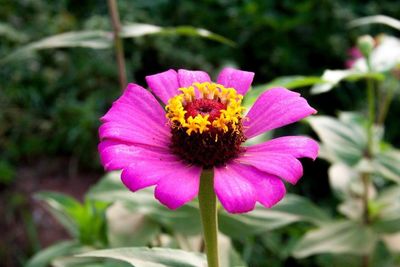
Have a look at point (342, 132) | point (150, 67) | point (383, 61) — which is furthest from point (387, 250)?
point (150, 67)

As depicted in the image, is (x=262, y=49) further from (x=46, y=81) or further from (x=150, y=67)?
(x=46, y=81)

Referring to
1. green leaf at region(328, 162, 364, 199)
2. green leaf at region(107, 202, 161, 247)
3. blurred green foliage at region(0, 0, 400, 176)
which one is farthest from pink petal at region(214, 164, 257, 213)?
blurred green foliage at region(0, 0, 400, 176)

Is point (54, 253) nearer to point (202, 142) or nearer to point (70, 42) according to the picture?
point (70, 42)

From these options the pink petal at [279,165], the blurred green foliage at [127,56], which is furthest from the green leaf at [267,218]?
the blurred green foliage at [127,56]

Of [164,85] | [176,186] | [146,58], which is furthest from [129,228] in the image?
[146,58]

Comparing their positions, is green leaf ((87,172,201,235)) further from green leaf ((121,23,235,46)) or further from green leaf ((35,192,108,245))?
green leaf ((121,23,235,46))

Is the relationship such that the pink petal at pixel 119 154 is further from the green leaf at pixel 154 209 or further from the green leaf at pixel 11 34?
the green leaf at pixel 11 34
